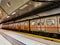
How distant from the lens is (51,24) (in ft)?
28.0

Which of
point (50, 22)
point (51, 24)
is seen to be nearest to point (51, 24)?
point (51, 24)

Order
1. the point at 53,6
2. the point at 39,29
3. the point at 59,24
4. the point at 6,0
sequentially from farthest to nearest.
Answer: the point at 39,29 → the point at 53,6 → the point at 59,24 → the point at 6,0

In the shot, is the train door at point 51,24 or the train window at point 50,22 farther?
the train window at point 50,22

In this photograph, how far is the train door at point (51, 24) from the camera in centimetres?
808

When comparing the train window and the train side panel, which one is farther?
the train window

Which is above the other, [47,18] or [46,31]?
[47,18]

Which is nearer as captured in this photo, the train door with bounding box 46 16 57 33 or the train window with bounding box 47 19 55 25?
the train door with bounding box 46 16 57 33

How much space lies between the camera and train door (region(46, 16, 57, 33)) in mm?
8078

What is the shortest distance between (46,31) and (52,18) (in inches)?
49.1

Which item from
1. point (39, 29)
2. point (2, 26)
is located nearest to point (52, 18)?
point (39, 29)

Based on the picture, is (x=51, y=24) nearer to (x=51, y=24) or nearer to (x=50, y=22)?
(x=51, y=24)

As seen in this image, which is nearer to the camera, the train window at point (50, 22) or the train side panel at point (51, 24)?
the train side panel at point (51, 24)

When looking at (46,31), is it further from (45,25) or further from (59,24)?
(59,24)

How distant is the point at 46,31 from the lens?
372 inches
